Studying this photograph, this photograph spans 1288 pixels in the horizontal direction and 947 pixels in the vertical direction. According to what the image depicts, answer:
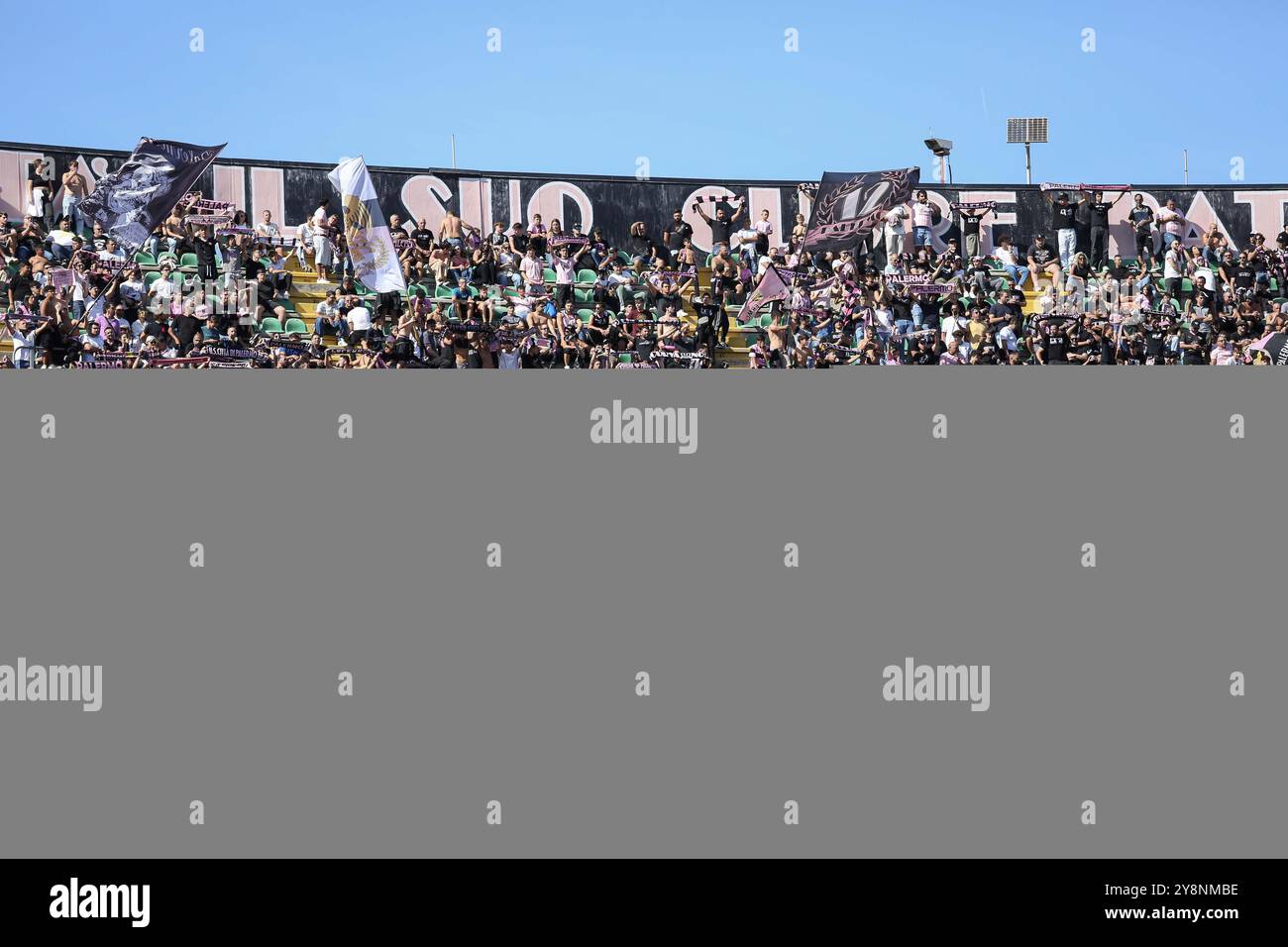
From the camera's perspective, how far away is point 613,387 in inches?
400

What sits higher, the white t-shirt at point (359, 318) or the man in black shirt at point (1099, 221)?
the man in black shirt at point (1099, 221)

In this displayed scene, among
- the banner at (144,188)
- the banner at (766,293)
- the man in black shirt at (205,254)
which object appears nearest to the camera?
the banner at (144,188)

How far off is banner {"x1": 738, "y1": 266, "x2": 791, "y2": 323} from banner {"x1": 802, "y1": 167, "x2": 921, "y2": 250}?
89 cm

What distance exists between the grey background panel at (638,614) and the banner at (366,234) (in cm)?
1274

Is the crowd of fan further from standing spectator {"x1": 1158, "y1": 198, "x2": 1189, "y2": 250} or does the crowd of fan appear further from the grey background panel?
the grey background panel

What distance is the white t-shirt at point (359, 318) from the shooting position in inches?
906

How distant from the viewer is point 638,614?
32.4 feet

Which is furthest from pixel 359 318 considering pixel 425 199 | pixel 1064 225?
pixel 1064 225

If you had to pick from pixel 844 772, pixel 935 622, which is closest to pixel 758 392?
pixel 935 622

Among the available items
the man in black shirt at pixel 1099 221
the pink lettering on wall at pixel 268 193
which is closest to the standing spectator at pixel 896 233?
the man in black shirt at pixel 1099 221

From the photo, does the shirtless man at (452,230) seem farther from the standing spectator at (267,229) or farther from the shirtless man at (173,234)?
the shirtless man at (173,234)

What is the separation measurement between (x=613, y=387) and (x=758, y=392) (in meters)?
1.05

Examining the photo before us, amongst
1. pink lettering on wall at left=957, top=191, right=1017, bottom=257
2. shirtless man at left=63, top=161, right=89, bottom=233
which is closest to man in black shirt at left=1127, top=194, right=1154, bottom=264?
pink lettering on wall at left=957, top=191, right=1017, bottom=257

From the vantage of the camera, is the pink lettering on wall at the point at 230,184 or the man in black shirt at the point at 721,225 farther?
the man in black shirt at the point at 721,225
